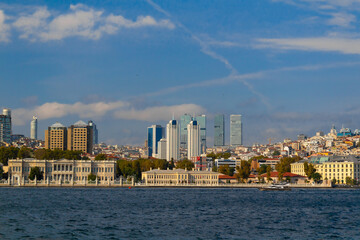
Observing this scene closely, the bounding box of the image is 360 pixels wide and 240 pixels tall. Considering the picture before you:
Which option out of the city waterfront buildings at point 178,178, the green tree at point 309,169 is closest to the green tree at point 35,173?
the city waterfront buildings at point 178,178

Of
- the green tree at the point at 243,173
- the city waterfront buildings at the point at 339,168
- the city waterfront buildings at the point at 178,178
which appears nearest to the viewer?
the city waterfront buildings at the point at 178,178

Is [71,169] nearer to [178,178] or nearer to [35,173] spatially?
[35,173]

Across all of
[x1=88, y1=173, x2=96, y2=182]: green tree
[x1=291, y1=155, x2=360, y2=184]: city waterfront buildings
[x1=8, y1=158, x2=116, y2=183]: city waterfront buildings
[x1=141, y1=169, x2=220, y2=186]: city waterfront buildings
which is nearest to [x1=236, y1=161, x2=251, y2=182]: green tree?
[x1=141, y1=169, x2=220, y2=186]: city waterfront buildings

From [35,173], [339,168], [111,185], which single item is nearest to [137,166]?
[111,185]

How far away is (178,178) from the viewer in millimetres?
147625

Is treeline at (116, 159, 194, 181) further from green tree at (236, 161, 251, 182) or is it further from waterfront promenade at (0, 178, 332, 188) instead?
green tree at (236, 161, 251, 182)

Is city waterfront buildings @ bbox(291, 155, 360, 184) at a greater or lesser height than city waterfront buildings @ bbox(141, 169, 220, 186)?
greater

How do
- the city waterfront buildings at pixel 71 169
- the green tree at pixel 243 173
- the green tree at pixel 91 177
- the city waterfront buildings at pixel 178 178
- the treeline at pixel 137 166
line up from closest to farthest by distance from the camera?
the green tree at pixel 91 177 → the city waterfront buildings at pixel 71 169 → the city waterfront buildings at pixel 178 178 → the treeline at pixel 137 166 → the green tree at pixel 243 173

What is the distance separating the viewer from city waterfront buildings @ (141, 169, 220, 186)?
145 meters

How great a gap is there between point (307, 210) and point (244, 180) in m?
94.6

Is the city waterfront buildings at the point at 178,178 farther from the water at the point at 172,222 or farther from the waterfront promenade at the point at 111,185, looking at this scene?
the water at the point at 172,222

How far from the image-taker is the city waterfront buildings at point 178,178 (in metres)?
145

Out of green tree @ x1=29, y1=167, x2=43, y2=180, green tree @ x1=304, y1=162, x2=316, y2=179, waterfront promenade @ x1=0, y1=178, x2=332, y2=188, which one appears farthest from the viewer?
green tree @ x1=304, y1=162, x2=316, y2=179

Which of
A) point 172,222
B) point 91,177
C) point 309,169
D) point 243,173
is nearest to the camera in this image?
point 172,222
